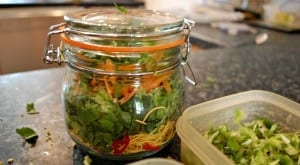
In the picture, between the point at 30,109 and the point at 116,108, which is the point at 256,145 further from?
the point at 30,109

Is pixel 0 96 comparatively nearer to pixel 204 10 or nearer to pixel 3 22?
pixel 3 22

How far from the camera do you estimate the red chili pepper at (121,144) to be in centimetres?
38

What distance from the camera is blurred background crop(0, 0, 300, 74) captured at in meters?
1.55

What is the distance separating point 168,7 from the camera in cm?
195

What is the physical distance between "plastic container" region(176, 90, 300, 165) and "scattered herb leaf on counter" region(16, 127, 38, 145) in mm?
233

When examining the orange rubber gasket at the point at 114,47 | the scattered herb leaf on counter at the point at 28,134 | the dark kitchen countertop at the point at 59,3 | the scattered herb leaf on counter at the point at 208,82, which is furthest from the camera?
the dark kitchen countertop at the point at 59,3

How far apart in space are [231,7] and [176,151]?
5.05ft

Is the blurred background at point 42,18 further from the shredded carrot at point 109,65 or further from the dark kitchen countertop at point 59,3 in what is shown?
the shredded carrot at point 109,65

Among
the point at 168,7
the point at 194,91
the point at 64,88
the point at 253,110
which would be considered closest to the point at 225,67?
the point at 194,91

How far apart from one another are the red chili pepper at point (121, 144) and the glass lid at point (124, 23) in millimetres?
132

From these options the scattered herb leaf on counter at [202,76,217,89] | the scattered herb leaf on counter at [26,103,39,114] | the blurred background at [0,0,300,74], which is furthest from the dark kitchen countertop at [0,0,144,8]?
the scattered herb leaf on counter at [26,103,39,114]

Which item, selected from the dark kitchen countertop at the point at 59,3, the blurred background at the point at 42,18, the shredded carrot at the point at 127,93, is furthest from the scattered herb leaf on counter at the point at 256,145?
the dark kitchen countertop at the point at 59,3

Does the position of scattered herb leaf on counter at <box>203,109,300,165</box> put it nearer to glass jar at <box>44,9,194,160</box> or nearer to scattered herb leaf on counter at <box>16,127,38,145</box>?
glass jar at <box>44,9,194,160</box>

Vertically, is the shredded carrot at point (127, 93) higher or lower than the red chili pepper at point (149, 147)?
higher
